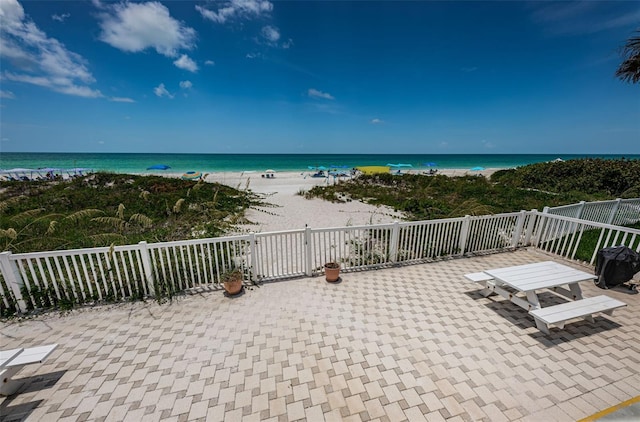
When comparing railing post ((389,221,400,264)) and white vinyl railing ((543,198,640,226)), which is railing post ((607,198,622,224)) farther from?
railing post ((389,221,400,264))

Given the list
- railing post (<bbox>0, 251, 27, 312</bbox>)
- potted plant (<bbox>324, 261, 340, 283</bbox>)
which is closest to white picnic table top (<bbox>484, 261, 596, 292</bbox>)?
potted plant (<bbox>324, 261, 340, 283</bbox>)

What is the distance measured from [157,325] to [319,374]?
2691mm

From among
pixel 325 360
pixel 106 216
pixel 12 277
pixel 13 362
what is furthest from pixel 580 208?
pixel 106 216

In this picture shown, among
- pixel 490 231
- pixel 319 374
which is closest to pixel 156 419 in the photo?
pixel 319 374

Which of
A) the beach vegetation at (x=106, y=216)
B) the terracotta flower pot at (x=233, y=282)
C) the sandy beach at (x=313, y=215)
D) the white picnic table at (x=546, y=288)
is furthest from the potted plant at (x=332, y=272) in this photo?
the sandy beach at (x=313, y=215)

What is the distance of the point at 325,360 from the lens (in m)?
3.17

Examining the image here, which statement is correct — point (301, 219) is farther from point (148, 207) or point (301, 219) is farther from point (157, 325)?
A: point (157, 325)

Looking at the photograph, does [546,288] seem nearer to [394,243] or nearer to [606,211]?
[394,243]

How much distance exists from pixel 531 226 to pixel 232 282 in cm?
758

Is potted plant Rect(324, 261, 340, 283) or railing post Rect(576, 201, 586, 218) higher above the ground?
railing post Rect(576, 201, 586, 218)

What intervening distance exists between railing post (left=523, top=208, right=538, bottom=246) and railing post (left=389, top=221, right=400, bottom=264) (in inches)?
151

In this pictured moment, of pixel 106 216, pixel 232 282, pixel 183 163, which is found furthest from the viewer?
pixel 183 163

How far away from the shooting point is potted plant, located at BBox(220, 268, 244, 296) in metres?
4.68

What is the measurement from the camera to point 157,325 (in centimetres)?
390
